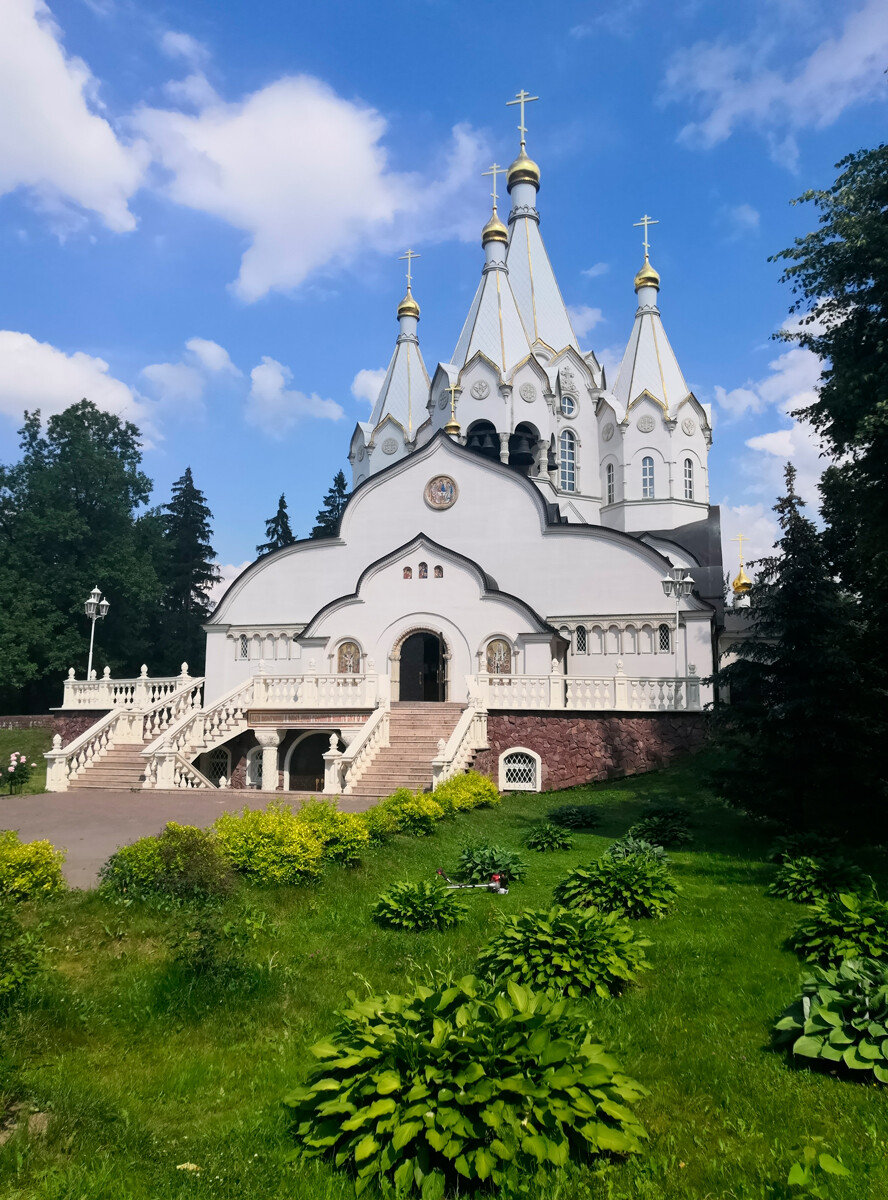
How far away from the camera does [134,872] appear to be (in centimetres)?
790

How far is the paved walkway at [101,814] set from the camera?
34.0 ft

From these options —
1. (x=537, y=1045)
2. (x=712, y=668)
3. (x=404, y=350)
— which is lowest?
(x=537, y=1045)

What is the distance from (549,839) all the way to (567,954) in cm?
618

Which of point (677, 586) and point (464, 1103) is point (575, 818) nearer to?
point (677, 586)

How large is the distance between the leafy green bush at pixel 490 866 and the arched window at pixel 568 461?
79.9ft

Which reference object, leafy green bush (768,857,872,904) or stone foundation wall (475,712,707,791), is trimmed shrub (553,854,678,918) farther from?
stone foundation wall (475,712,707,791)

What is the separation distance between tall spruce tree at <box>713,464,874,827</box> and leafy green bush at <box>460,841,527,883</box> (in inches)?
163

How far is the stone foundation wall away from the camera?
18.9m

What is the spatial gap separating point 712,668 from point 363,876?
53.0 feet

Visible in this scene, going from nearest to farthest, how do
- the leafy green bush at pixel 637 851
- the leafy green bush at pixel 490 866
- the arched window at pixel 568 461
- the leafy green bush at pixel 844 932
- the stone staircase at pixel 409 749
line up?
1. the leafy green bush at pixel 844 932
2. the leafy green bush at pixel 490 866
3. the leafy green bush at pixel 637 851
4. the stone staircase at pixel 409 749
5. the arched window at pixel 568 461

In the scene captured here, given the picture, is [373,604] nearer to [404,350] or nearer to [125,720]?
[125,720]

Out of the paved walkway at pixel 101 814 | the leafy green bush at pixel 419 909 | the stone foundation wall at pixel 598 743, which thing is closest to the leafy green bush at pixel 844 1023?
the leafy green bush at pixel 419 909

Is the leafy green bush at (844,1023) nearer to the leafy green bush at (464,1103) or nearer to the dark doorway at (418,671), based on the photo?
the leafy green bush at (464,1103)

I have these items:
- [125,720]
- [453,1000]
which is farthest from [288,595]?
[453,1000]
